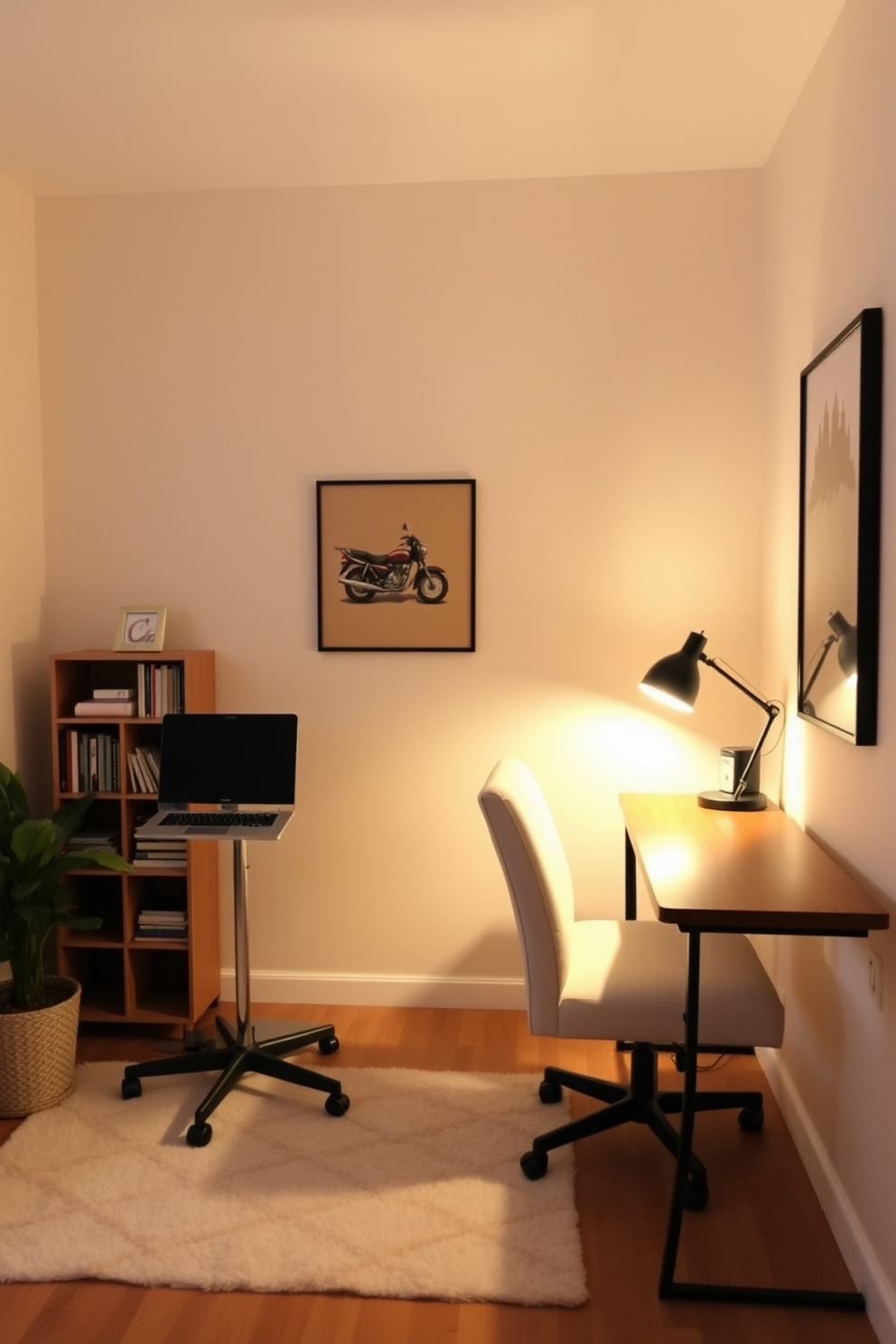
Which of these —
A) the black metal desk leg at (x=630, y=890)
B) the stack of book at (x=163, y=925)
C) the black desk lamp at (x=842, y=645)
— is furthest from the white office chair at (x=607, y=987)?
the stack of book at (x=163, y=925)

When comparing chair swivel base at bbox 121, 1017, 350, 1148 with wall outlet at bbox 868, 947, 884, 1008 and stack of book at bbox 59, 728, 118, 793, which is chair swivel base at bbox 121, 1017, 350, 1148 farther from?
wall outlet at bbox 868, 947, 884, 1008

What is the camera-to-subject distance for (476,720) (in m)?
3.74

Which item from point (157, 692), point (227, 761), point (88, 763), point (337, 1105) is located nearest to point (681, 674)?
point (227, 761)

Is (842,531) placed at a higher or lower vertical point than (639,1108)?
higher

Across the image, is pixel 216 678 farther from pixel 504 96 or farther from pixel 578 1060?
pixel 504 96

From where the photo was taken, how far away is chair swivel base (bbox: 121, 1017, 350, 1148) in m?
2.93

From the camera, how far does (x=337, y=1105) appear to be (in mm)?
3010

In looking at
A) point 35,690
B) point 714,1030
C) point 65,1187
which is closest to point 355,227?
point 35,690

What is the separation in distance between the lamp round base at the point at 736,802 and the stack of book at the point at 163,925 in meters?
1.69

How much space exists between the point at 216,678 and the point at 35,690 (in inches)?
24.6

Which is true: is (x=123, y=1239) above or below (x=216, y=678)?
below

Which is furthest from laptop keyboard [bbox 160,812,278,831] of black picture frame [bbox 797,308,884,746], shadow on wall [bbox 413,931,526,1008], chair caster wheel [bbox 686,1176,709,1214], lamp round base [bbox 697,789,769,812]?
black picture frame [bbox 797,308,884,746]

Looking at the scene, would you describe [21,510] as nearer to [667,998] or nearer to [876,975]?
[667,998]

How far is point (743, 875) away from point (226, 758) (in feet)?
5.05
